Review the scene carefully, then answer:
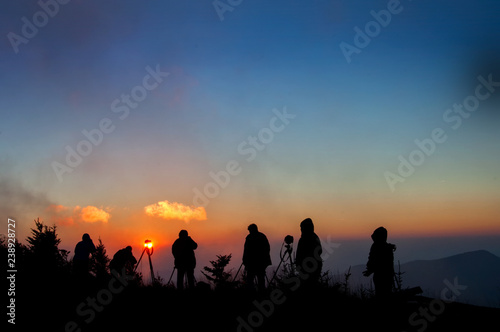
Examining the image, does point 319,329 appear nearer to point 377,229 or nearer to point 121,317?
point 377,229

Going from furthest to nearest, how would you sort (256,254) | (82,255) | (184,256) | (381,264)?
1. (82,255)
2. (184,256)
3. (256,254)
4. (381,264)

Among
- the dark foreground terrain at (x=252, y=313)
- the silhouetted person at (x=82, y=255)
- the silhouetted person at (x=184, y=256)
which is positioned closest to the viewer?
the dark foreground terrain at (x=252, y=313)

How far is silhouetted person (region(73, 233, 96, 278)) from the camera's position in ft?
48.4

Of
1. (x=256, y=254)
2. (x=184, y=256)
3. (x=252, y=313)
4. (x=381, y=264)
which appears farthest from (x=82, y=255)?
(x=381, y=264)

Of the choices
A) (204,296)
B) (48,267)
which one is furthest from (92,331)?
(48,267)

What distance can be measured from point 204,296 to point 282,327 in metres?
3.74

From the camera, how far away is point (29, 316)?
952cm

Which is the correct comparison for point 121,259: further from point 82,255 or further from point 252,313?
point 252,313

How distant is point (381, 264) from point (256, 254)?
394cm

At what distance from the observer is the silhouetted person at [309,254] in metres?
9.29

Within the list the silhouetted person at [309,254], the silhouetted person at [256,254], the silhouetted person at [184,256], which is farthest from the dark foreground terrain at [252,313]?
the silhouetted person at [184,256]

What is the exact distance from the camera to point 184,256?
41.4 ft

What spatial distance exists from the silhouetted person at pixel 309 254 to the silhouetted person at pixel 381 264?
45.6 inches

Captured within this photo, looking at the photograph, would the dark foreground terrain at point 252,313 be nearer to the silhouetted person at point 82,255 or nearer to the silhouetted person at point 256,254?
the silhouetted person at point 256,254
